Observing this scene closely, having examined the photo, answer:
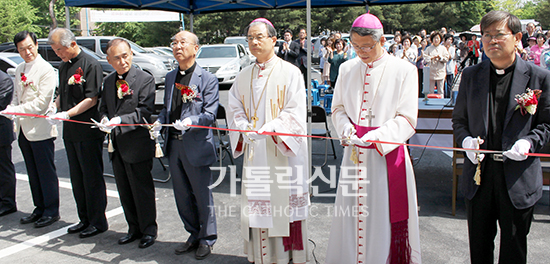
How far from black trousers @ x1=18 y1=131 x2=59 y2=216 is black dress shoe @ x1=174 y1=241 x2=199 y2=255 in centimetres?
170

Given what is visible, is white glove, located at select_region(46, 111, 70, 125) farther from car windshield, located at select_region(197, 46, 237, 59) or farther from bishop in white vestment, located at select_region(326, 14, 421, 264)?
car windshield, located at select_region(197, 46, 237, 59)

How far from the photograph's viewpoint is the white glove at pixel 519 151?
238 centimetres

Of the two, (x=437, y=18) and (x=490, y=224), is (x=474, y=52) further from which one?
(x=437, y=18)

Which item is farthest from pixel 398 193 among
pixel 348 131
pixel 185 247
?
pixel 185 247

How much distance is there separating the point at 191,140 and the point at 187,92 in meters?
0.40

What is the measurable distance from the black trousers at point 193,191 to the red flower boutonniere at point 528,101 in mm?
2386

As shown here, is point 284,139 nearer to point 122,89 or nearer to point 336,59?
point 122,89

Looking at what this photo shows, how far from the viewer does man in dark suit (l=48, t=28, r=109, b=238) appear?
4.00m

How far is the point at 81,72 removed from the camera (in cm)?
401

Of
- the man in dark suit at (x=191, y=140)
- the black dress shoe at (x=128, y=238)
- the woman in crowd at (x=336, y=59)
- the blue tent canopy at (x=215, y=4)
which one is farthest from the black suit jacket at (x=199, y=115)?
the woman in crowd at (x=336, y=59)

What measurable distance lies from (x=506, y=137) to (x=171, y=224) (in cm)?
320

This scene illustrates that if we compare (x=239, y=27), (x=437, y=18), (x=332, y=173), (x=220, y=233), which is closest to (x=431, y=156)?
(x=332, y=173)

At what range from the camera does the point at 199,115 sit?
11.5 feet

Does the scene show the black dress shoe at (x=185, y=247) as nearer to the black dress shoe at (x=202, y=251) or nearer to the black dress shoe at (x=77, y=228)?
the black dress shoe at (x=202, y=251)
